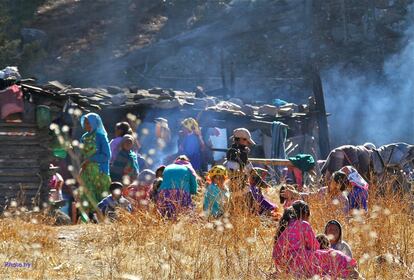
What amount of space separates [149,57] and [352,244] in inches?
908

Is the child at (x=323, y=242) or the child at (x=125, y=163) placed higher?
the child at (x=125, y=163)

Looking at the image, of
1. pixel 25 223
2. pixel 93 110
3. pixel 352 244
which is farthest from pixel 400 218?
pixel 93 110

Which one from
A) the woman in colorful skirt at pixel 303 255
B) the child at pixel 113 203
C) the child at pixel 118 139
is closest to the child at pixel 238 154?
the child at pixel 113 203

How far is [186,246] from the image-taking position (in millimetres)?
8180

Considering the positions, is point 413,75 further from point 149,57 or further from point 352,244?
point 352,244

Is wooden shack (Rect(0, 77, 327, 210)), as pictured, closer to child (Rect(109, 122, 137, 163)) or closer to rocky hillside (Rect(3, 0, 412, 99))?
child (Rect(109, 122, 137, 163))

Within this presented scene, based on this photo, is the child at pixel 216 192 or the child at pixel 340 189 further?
the child at pixel 340 189

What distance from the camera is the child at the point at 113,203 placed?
10006 mm

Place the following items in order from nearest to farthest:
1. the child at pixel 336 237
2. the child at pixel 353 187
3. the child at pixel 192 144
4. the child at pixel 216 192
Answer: the child at pixel 336 237, the child at pixel 216 192, the child at pixel 353 187, the child at pixel 192 144

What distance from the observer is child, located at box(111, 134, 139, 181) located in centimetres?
1140

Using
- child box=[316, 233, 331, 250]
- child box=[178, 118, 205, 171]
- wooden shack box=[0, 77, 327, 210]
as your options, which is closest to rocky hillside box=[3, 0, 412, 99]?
wooden shack box=[0, 77, 327, 210]

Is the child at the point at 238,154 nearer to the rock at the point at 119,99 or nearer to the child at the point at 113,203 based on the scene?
the child at the point at 113,203

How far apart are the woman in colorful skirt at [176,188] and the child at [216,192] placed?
0.21 meters

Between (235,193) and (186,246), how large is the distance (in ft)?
3.16
